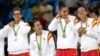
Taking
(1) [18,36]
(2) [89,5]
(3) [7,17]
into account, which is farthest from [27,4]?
(1) [18,36]

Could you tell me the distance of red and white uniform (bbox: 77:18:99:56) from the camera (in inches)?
455

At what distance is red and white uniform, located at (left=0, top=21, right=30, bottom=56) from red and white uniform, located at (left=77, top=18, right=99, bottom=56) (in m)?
1.38

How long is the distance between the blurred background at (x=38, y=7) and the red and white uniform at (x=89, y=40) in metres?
2.22

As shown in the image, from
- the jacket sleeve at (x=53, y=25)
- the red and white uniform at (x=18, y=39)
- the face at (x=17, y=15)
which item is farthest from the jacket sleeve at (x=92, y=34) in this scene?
the face at (x=17, y=15)

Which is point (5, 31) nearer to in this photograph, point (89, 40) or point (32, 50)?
point (32, 50)

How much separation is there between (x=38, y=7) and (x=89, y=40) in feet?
12.4

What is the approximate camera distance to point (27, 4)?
15.8 m

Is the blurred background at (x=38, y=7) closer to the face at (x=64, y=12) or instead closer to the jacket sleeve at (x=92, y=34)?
the face at (x=64, y=12)

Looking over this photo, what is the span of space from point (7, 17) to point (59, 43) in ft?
13.1

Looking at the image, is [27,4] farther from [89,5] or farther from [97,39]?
[97,39]

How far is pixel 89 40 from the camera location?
38.0ft

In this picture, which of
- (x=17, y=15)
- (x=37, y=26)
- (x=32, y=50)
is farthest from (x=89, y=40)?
(x=17, y=15)

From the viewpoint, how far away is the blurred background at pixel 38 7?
572 inches

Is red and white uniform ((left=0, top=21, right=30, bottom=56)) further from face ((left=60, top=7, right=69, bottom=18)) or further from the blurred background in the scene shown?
the blurred background
